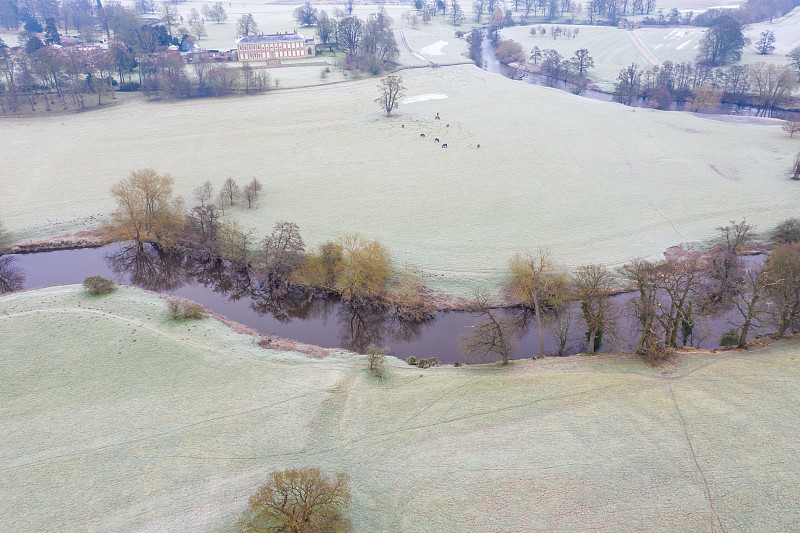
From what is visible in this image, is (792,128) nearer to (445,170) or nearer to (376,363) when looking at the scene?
(445,170)

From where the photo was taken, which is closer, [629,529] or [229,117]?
[629,529]

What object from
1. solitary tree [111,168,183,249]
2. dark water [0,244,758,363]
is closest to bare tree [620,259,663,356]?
dark water [0,244,758,363]

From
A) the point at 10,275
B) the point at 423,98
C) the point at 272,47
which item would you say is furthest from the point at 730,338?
the point at 272,47

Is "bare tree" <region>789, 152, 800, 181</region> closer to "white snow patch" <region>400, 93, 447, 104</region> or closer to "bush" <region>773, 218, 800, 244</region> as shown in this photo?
"bush" <region>773, 218, 800, 244</region>

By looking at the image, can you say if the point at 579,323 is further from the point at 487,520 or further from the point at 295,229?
the point at 295,229

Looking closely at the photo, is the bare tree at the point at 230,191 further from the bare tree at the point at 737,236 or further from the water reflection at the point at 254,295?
the bare tree at the point at 737,236

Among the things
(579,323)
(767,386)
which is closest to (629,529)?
(767,386)
